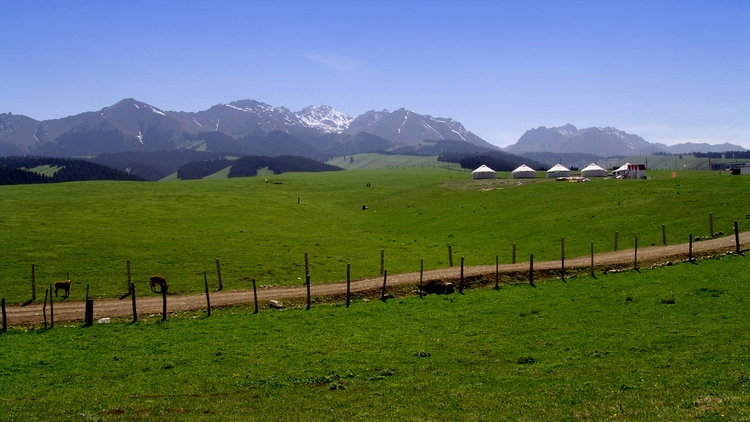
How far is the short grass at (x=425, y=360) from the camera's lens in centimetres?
1493

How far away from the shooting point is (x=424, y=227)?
70.4m

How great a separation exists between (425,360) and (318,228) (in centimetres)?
5404

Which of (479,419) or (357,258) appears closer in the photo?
(479,419)

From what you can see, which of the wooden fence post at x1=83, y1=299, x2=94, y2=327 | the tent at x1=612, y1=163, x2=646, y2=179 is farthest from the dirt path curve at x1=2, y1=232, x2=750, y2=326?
the tent at x1=612, y1=163, x2=646, y2=179

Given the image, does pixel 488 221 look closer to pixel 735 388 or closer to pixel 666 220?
pixel 666 220

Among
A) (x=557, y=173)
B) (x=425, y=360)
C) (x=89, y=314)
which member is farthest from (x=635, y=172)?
(x=89, y=314)

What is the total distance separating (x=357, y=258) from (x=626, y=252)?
22.9 meters

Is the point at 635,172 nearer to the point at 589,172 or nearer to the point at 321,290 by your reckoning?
the point at 589,172

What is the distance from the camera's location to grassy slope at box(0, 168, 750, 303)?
140 feet

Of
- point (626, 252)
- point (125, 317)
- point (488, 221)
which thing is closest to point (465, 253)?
point (626, 252)

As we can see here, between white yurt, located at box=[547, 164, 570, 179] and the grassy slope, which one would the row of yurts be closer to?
white yurt, located at box=[547, 164, 570, 179]

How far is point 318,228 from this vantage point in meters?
73.5

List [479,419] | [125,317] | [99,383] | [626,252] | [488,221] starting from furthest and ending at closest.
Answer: [488,221]
[626,252]
[125,317]
[99,383]
[479,419]

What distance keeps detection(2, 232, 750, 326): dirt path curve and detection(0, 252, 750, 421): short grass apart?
2.61m
